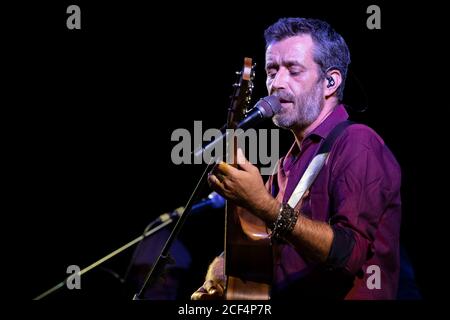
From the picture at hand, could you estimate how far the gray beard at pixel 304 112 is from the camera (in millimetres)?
2646

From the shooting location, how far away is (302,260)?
221 centimetres

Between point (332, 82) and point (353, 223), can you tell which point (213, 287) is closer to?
point (353, 223)

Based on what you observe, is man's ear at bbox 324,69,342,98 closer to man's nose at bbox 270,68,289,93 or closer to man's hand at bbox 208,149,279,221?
man's nose at bbox 270,68,289,93

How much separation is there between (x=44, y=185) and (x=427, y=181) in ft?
12.5

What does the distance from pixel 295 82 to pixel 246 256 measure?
105 centimetres

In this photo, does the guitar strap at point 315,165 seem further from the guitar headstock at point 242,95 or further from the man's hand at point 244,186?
the guitar headstock at point 242,95

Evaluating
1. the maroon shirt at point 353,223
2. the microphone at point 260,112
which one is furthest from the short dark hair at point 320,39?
the microphone at point 260,112

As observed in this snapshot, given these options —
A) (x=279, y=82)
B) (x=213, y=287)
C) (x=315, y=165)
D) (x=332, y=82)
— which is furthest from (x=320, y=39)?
(x=213, y=287)

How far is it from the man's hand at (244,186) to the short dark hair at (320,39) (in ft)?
3.77

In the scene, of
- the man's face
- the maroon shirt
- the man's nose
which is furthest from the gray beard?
the maroon shirt

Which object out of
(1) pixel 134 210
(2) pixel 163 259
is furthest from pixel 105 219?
(2) pixel 163 259

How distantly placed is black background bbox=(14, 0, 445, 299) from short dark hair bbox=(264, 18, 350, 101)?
1310 mm

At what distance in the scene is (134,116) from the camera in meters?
5.10
